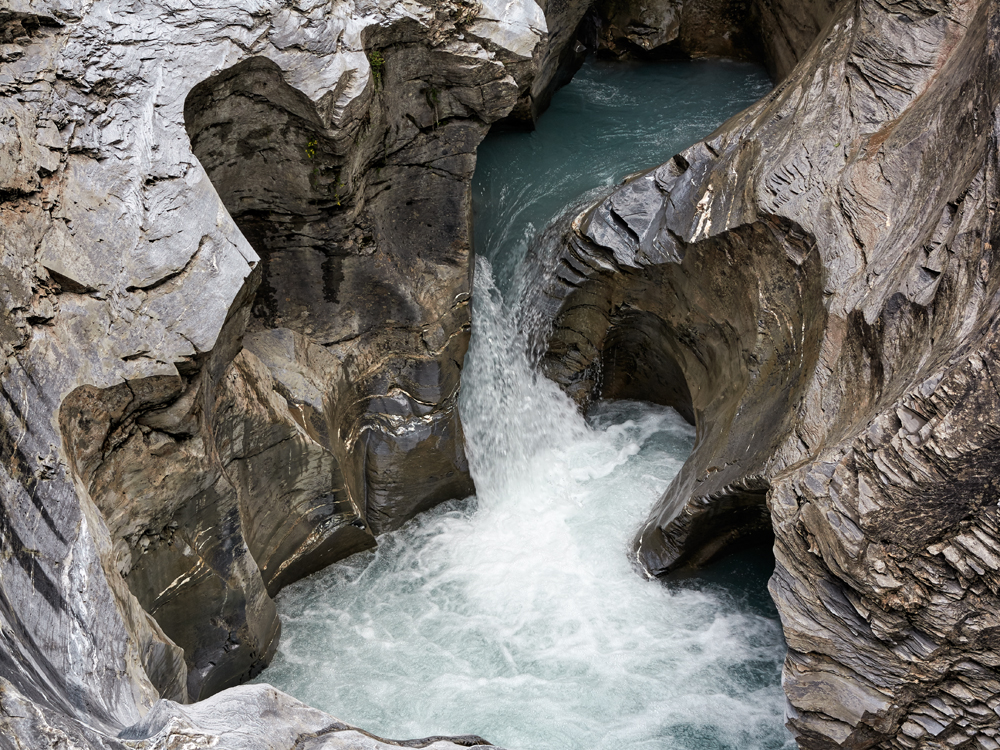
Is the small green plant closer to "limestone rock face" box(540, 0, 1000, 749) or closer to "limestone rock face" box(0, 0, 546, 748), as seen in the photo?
"limestone rock face" box(0, 0, 546, 748)

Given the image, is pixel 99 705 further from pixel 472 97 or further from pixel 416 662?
pixel 472 97

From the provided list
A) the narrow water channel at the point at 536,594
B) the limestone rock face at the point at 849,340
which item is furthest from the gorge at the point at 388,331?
the narrow water channel at the point at 536,594

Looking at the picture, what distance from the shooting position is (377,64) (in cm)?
535

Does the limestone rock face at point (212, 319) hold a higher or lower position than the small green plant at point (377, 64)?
lower

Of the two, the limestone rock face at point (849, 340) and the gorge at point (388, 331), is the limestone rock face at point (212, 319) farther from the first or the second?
the limestone rock face at point (849, 340)

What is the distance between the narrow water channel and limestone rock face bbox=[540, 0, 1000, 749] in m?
0.48

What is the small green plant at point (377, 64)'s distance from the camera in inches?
208

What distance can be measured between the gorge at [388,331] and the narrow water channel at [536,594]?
1.24 feet

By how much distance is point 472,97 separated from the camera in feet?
19.0

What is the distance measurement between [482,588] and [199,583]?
2174 mm

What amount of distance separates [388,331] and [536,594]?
230 centimetres

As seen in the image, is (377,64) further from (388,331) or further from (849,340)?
(849,340)

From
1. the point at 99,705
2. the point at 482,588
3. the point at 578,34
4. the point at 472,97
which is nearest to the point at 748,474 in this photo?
the point at 482,588

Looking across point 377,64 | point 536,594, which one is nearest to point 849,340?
point 536,594
